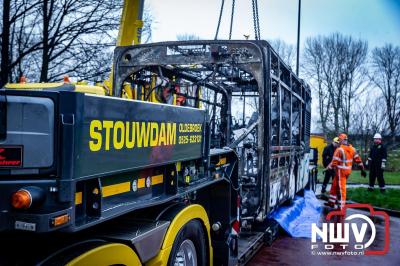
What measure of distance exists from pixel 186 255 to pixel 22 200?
2138 millimetres

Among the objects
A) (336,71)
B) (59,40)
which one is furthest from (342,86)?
(59,40)

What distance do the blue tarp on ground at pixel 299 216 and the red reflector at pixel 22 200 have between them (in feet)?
22.1

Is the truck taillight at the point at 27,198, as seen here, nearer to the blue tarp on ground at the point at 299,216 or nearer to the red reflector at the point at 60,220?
the red reflector at the point at 60,220

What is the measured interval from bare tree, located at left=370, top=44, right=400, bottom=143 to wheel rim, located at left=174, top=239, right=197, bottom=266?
21.0m

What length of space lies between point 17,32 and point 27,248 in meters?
16.8

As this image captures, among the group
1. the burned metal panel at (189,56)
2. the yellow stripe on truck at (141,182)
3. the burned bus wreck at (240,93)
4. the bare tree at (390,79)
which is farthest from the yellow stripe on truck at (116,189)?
the bare tree at (390,79)

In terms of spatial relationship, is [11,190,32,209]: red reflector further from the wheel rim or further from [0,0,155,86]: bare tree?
[0,0,155,86]: bare tree

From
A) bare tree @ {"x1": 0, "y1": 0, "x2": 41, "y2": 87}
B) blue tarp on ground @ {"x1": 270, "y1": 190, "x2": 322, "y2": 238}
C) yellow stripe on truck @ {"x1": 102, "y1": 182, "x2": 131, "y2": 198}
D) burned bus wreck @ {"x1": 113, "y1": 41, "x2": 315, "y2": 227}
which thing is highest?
bare tree @ {"x1": 0, "y1": 0, "x2": 41, "y2": 87}

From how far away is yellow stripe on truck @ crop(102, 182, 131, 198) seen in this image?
2805 millimetres

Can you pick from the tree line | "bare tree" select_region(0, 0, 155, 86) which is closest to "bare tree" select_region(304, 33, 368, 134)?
the tree line

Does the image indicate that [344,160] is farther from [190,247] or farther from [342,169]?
[190,247]

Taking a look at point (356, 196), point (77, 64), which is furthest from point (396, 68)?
point (77, 64)

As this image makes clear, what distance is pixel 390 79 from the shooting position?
28.8 meters

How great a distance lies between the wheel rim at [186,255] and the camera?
391cm
